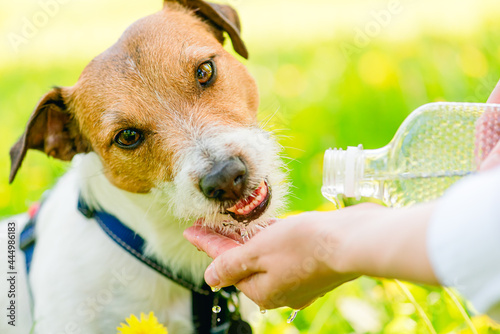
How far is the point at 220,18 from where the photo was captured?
2.79 m

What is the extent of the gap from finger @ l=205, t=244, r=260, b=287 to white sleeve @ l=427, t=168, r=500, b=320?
0.68 meters

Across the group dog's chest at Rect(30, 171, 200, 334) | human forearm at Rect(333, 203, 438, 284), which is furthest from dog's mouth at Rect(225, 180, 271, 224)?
human forearm at Rect(333, 203, 438, 284)

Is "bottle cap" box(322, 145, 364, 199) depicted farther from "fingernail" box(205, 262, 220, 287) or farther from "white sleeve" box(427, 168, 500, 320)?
"white sleeve" box(427, 168, 500, 320)

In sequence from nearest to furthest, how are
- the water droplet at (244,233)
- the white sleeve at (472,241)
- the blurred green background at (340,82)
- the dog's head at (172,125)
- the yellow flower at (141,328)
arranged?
the white sleeve at (472,241) < the yellow flower at (141,328) < the dog's head at (172,125) < the water droplet at (244,233) < the blurred green background at (340,82)

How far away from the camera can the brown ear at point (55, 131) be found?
258 centimetres

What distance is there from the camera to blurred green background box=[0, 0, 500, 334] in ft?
9.05

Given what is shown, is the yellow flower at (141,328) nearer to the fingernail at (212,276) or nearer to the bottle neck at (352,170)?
the fingernail at (212,276)

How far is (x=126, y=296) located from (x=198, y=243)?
574 millimetres

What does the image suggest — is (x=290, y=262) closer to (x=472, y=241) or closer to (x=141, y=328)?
(x=472, y=241)

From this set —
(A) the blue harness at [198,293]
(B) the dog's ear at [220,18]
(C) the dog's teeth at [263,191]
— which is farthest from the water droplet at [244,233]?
(B) the dog's ear at [220,18]

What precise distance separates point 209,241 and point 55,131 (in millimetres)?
1056

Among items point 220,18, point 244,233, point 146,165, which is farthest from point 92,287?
point 220,18

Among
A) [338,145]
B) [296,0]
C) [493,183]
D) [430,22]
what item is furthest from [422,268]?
[296,0]

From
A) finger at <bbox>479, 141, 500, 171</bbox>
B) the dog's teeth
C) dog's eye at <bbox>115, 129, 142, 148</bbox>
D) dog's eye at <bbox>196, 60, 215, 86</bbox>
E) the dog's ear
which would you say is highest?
the dog's ear
